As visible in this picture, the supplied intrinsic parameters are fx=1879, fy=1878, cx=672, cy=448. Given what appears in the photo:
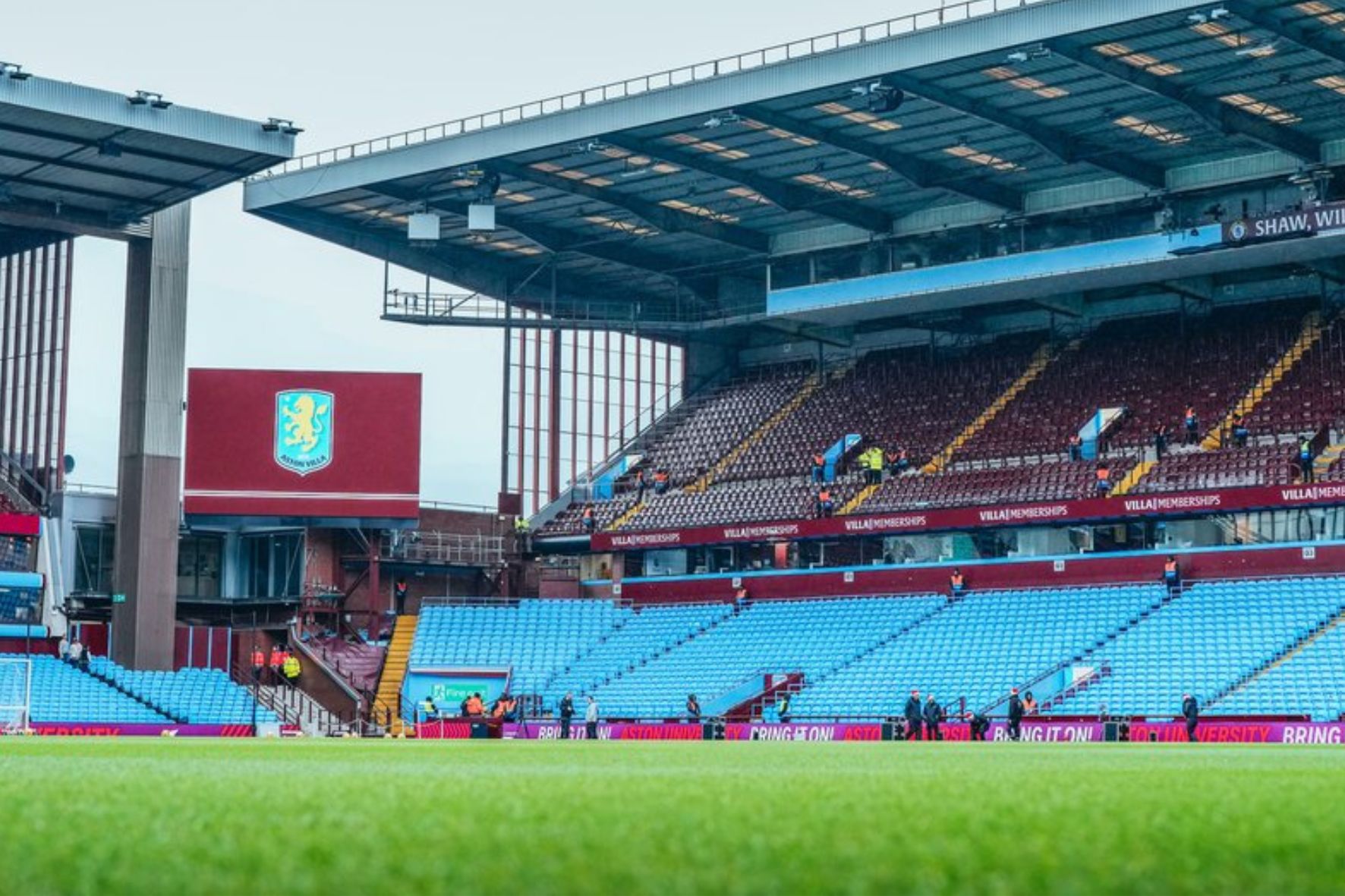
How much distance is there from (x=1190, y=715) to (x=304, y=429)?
32203 millimetres

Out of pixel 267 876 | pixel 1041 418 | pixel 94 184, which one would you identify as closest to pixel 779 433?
pixel 1041 418

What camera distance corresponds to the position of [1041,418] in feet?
204

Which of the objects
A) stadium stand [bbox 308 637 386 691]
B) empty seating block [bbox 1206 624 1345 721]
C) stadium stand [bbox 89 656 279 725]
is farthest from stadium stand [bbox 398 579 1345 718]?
stadium stand [bbox 89 656 279 725]

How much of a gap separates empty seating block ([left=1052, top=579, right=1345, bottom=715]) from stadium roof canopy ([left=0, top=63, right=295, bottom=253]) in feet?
91.1

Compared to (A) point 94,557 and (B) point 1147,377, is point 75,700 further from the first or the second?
(B) point 1147,377

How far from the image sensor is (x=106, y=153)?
5378cm

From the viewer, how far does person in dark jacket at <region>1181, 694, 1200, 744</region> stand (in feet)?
139

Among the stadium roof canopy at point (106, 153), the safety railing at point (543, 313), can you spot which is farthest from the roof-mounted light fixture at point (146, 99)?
the safety railing at point (543, 313)

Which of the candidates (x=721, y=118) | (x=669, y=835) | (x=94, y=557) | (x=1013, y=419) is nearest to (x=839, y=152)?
(x=721, y=118)

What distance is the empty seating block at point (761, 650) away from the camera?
56719 millimetres

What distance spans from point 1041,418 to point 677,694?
15624 millimetres

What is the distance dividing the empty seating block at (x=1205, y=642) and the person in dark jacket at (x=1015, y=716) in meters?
3.14

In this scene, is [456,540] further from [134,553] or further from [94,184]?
[94,184]

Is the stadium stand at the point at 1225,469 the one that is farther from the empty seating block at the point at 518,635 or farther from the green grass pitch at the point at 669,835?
the green grass pitch at the point at 669,835
